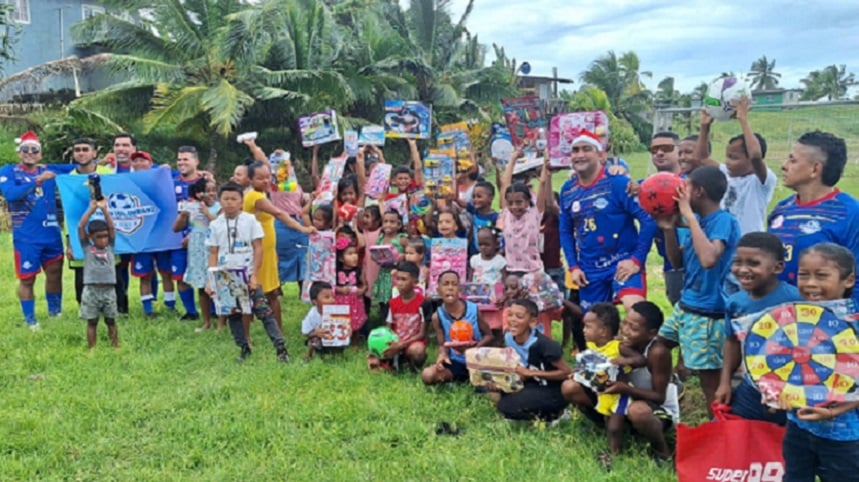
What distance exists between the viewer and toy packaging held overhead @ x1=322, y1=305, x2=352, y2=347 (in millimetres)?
5707

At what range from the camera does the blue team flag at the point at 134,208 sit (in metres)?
7.04

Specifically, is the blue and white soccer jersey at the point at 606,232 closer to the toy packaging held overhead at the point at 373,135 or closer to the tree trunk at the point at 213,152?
the toy packaging held overhead at the point at 373,135

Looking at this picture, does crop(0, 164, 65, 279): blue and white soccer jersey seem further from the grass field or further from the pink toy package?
the pink toy package

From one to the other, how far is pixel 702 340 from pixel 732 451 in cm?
68

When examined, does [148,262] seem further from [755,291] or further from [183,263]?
[755,291]

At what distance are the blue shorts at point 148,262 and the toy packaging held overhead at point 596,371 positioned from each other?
17.0 ft

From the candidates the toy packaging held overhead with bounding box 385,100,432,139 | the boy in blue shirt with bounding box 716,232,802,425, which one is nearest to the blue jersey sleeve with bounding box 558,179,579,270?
the boy in blue shirt with bounding box 716,232,802,425

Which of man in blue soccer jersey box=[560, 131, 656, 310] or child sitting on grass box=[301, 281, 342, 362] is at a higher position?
man in blue soccer jersey box=[560, 131, 656, 310]

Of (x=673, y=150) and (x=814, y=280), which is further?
(x=673, y=150)

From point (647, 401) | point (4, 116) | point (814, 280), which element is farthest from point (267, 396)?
point (4, 116)

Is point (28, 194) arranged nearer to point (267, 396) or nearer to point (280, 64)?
point (267, 396)

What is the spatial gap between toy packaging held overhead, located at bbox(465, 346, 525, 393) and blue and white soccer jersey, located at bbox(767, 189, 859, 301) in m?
1.67

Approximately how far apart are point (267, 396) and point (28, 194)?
12.9ft

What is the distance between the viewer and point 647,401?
12.3 feet
